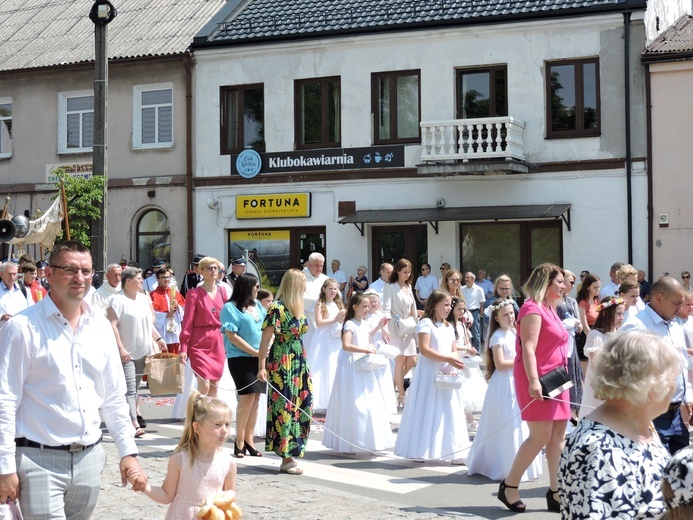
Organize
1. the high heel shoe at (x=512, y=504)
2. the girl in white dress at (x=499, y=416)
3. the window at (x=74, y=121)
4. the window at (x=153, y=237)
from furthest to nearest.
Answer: the window at (x=74, y=121)
the window at (x=153, y=237)
the girl in white dress at (x=499, y=416)
the high heel shoe at (x=512, y=504)

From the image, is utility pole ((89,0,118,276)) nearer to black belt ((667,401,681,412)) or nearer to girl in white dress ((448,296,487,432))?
girl in white dress ((448,296,487,432))

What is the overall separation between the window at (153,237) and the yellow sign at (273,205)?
2.38 meters

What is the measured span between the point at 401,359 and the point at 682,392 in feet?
Result: 25.9

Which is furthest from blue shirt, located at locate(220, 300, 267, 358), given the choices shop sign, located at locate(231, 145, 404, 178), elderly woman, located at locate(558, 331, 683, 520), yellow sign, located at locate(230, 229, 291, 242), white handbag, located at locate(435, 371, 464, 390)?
yellow sign, located at locate(230, 229, 291, 242)

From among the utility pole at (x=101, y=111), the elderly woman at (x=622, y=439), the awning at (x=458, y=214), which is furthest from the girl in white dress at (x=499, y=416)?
the awning at (x=458, y=214)

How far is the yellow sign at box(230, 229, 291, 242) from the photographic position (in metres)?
27.7

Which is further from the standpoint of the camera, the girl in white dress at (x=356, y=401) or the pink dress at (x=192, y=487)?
the girl in white dress at (x=356, y=401)

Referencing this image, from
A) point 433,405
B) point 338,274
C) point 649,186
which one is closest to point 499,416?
point 433,405

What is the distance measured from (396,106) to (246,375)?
662 inches

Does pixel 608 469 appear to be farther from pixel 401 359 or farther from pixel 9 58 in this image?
pixel 9 58

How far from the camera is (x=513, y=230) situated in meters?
25.4

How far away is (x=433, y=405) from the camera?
1053 centimetres

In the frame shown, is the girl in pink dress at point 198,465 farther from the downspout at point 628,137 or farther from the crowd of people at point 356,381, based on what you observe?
the downspout at point 628,137

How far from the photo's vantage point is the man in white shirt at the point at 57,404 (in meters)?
4.97
